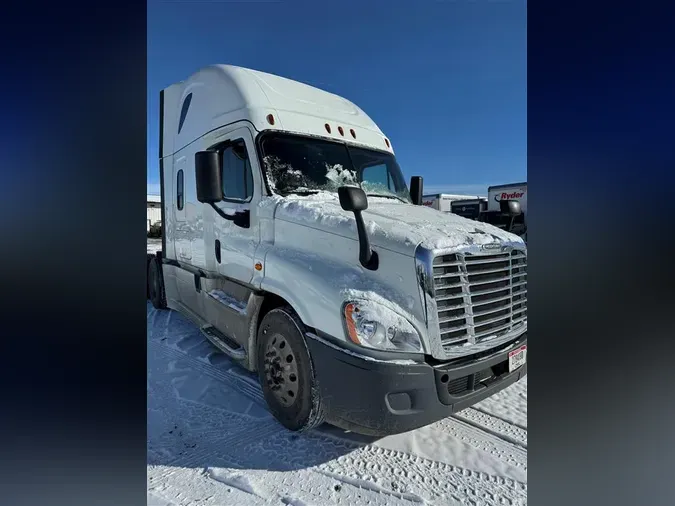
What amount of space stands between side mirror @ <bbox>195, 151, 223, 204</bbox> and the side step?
50.2 inches

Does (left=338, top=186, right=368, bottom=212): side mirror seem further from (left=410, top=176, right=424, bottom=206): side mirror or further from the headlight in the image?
(left=410, top=176, right=424, bottom=206): side mirror

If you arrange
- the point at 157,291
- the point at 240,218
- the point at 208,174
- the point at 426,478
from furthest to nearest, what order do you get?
the point at 157,291 < the point at 240,218 < the point at 208,174 < the point at 426,478

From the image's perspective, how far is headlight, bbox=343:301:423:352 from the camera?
72.6 inches

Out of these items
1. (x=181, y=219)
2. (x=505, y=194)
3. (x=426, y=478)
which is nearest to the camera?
(x=505, y=194)

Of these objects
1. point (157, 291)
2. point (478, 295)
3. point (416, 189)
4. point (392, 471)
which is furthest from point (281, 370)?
point (157, 291)

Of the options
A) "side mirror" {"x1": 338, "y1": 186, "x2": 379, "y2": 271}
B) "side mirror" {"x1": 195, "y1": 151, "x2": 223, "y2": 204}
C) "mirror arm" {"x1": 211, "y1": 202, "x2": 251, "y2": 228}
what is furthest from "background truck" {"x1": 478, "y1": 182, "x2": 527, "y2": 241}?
"side mirror" {"x1": 195, "y1": 151, "x2": 223, "y2": 204}

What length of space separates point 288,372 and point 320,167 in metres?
1.71

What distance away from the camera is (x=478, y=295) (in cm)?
Result: 206

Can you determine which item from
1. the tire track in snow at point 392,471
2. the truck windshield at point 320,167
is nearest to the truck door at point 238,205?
the truck windshield at point 320,167

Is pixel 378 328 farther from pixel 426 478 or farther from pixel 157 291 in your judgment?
pixel 157 291
